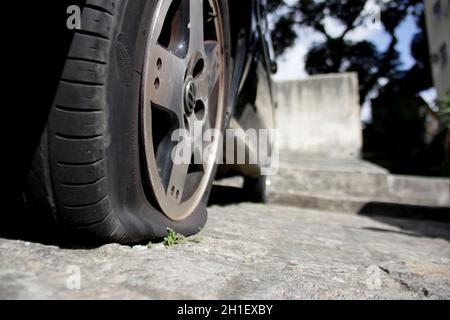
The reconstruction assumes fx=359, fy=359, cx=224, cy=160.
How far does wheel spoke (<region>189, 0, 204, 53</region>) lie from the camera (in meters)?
1.37

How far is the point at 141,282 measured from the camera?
83cm

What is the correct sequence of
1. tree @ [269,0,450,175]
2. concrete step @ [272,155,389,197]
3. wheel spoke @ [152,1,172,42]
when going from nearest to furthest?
wheel spoke @ [152,1,172,42], concrete step @ [272,155,389,197], tree @ [269,0,450,175]

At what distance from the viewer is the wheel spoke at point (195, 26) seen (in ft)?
4.50

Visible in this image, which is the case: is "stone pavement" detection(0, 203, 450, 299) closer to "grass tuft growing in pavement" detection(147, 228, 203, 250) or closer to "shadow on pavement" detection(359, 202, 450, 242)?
"grass tuft growing in pavement" detection(147, 228, 203, 250)

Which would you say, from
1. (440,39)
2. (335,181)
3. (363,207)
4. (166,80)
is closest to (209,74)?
(166,80)

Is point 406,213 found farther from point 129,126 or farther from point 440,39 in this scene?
point 440,39

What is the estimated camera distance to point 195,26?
1407mm

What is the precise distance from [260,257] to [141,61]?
75 centimetres

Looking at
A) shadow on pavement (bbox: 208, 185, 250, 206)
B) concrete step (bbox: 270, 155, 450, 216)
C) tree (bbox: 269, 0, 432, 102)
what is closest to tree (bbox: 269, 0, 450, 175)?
tree (bbox: 269, 0, 432, 102)

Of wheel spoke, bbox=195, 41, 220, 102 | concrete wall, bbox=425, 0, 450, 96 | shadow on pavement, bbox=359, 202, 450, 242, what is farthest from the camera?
concrete wall, bbox=425, 0, 450, 96

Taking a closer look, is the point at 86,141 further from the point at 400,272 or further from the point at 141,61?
the point at 400,272

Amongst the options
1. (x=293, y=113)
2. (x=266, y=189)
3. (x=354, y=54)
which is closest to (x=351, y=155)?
(x=293, y=113)

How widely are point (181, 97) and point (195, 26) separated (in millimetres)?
310

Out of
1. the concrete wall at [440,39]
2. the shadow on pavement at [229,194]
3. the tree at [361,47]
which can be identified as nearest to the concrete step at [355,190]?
the shadow on pavement at [229,194]
